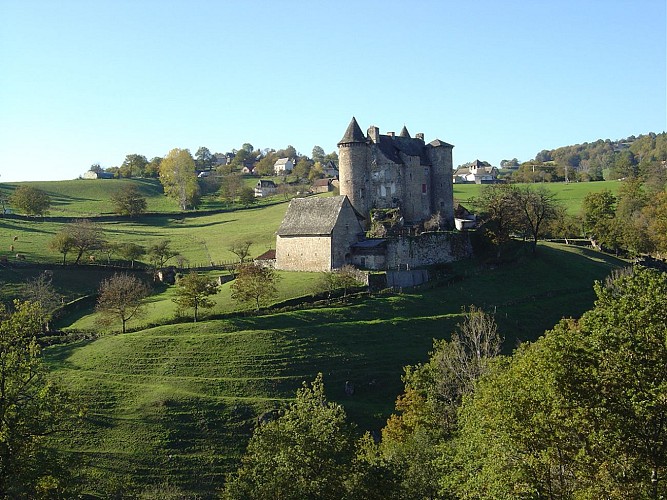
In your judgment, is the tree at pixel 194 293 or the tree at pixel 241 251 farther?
→ the tree at pixel 241 251

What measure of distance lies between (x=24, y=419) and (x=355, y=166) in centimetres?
4968

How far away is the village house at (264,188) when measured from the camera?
409 ft

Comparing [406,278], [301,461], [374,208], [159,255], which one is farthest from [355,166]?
[301,461]

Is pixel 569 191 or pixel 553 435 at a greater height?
pixel 569 191

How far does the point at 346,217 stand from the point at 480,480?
4123 centimetres

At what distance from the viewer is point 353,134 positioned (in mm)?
66500

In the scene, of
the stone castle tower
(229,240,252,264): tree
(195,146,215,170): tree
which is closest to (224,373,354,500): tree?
(229,240,252,264): tree

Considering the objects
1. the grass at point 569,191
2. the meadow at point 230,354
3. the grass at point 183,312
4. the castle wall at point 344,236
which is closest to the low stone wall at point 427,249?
the meadow at point 230,354

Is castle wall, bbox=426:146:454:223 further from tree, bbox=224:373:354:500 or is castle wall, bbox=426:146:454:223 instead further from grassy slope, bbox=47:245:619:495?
tree, bbox=224:373:354:500

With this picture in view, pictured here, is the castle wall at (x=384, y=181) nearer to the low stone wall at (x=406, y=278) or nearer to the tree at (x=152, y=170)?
the low stone wall at (x=406, y=278)

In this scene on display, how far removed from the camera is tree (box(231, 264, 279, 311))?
48.2m

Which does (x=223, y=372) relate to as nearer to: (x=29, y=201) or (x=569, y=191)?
(x=29, y=201)

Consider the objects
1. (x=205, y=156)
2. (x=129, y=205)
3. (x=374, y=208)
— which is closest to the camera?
(x=374, y=208)

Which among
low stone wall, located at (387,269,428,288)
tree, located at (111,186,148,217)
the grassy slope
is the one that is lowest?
the grassy slope
